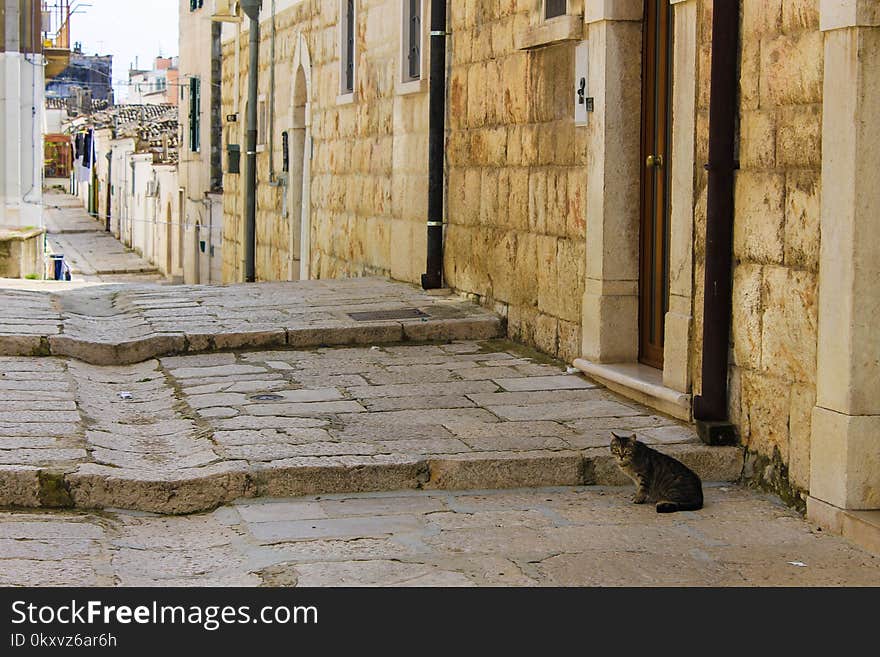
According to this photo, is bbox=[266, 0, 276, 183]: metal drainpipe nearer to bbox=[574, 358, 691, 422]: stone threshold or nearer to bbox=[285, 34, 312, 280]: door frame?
bbox=[285, 34, 312, 280]: door frame

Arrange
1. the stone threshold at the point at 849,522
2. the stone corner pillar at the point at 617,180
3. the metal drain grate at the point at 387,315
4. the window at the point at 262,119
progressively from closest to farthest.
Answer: the stone threshold at the point at 849,522 < the stone corner pillar at the point at 617,180 < the metal drain grate at the point at 387,315 < the window at the point at 262,119

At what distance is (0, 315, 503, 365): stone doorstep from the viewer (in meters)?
8.49

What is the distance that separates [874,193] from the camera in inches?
196

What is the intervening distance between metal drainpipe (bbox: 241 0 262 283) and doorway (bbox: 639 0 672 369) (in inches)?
467

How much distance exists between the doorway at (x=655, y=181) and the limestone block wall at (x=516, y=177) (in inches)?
17.6

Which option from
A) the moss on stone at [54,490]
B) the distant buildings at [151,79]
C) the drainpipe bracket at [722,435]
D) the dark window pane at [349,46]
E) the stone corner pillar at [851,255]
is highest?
the distant buildings at [151,79]

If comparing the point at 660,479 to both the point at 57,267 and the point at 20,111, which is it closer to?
the point at 20,111

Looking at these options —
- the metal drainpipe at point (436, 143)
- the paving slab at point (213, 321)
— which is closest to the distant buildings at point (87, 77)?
the paving slab at point (213, 321)

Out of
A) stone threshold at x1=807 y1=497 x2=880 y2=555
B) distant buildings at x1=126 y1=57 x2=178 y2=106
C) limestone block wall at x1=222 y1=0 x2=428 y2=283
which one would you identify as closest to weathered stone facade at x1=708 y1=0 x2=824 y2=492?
stone threshold at x1=807 y1=497 x2=880 y2=555

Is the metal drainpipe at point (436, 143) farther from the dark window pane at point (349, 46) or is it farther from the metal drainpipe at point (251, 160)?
the metal drainpipe at point (251, 160)

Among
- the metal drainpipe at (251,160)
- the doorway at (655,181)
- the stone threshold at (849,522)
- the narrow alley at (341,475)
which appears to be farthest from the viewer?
the metal drainpipe at (251,160)

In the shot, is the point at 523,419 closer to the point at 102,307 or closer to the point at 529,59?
the point at 529,59

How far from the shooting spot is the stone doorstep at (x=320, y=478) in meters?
5.36

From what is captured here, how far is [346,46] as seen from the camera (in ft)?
45.9
